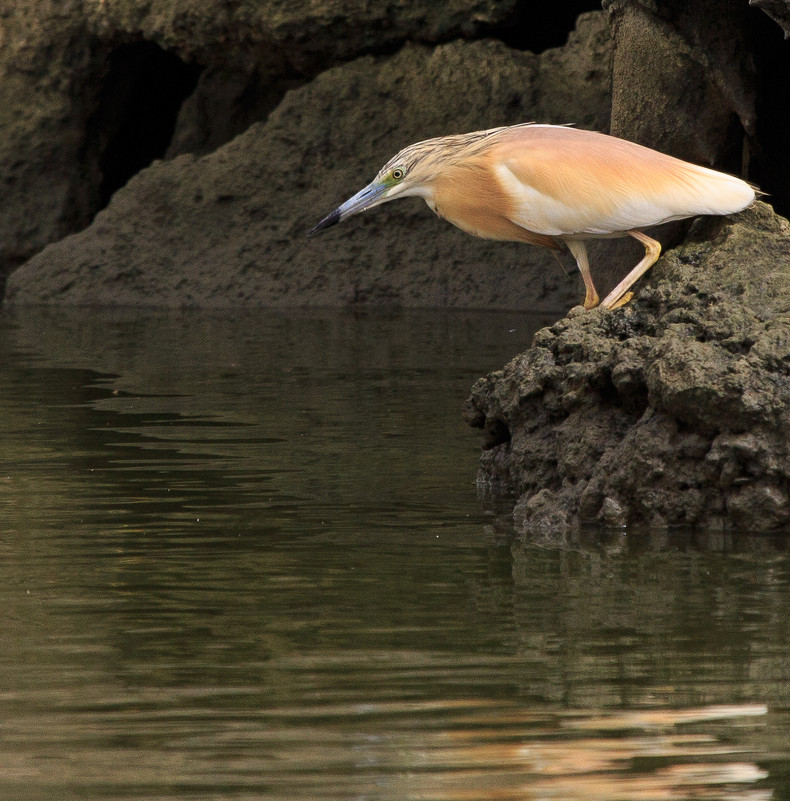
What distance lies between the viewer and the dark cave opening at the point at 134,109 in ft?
47.3

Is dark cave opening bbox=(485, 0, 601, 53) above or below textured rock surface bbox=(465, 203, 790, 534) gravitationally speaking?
above

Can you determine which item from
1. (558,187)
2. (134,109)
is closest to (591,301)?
(558,187)

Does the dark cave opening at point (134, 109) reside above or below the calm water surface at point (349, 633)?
above

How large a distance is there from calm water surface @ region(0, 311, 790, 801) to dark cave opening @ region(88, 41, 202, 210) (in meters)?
Result: 7.92

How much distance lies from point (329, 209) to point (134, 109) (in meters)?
3.71

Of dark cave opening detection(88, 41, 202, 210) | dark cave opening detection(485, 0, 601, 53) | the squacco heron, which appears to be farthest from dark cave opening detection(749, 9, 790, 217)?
dark cave opening detection(88, 41, 202, 210)

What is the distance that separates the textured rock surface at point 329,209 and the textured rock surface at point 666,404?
6.14 m

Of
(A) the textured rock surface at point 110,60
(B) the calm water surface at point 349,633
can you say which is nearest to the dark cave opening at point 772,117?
(B) the calm water surface at point 349,633

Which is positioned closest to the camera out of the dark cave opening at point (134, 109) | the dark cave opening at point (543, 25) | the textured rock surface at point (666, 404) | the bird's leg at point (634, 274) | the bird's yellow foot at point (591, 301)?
the textured rock surface at point (666, 404)

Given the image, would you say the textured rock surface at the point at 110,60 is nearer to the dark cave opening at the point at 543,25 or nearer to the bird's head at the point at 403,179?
the dark cave opening at the point at 543,25

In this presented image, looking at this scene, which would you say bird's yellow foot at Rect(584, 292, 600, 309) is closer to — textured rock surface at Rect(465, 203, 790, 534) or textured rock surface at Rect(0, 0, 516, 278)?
textured rock surface at Rect(465, 203, 790, 534)

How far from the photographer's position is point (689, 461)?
4926 millimetres

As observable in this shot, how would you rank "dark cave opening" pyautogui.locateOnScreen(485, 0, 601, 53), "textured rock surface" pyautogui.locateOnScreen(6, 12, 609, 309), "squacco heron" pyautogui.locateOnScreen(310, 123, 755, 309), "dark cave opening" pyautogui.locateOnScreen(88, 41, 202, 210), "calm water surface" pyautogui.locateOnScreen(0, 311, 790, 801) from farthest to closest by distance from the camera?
"dark cave opening" pyautogui.locateOnScreen(88, 41, 202, 210)
"dark cave opening" pyautogui.locateOnScreen(485, 0, 601, 53)
"textured rock surface" pyautogui.locateOnScreen(6, 12, 609, 309)
"squacco heron" pyautogui.locateOnScreen(310, 123, 755, 309)
"calm water surface" pyautogui.locateOnScreen(0, 311, 790, 801)

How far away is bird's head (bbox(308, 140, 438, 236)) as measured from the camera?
6301 millimetres
